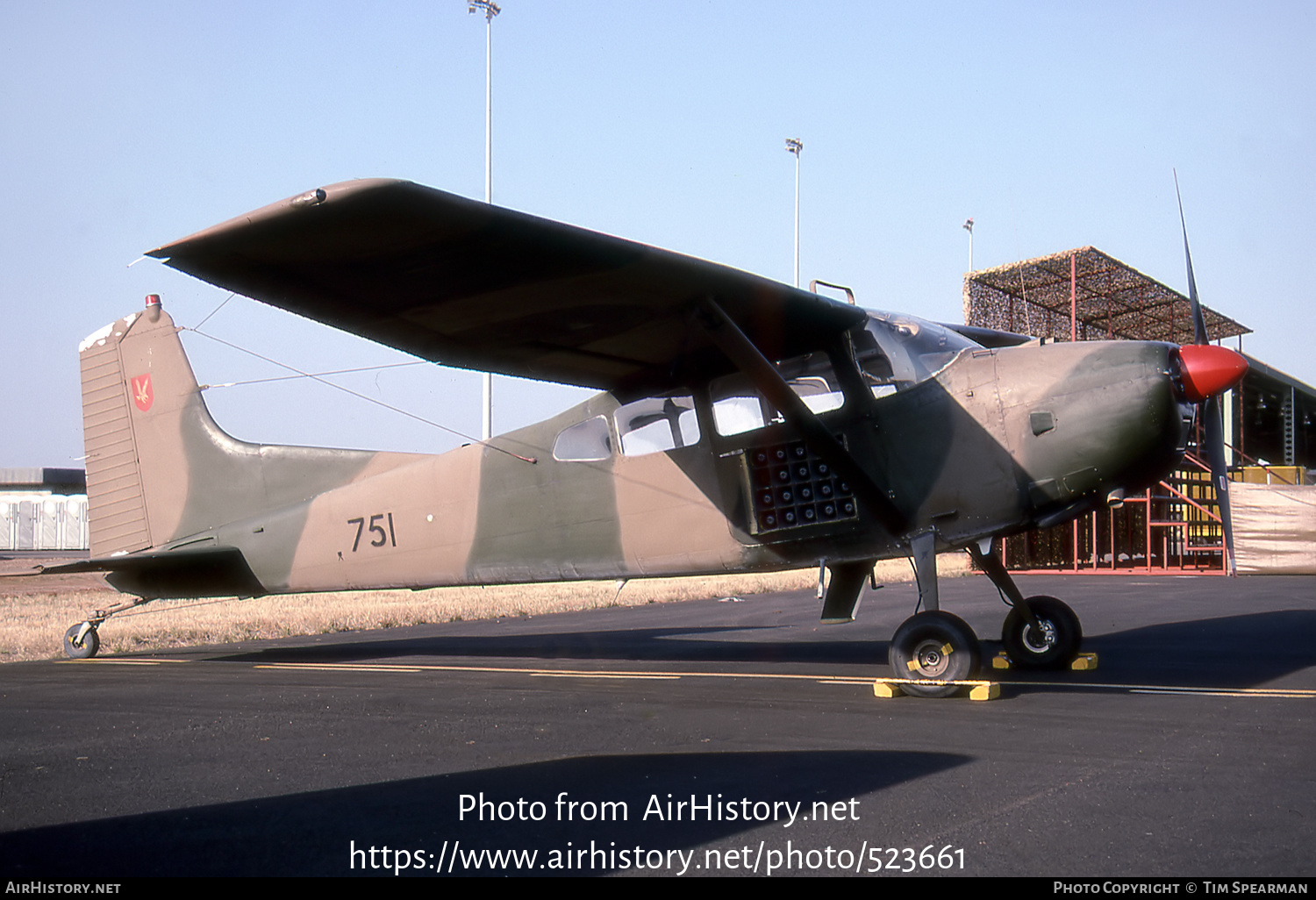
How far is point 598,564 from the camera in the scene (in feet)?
29.9

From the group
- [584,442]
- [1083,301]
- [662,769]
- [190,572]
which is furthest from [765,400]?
[1083,301]

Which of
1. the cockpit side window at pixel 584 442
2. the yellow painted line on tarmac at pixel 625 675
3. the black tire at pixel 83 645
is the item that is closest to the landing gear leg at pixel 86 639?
the black tire at pixel 83 645

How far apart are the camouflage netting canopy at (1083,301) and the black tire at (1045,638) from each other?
74.8ft

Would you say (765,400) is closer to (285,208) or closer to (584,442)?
(584,442)

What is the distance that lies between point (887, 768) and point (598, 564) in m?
4.61

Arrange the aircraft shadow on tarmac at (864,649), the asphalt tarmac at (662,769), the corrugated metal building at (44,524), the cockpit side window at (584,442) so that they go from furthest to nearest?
the corrugated metal building at (44,524)
the cockpit side window at (584,442)
the aircraft shadow on tarmac at (864,649)
the asphalt tarmac at (662,769)

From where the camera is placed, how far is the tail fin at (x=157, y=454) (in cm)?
1137

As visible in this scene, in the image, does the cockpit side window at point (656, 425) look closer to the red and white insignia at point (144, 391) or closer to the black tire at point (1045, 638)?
the black tire at point (1045, 638)

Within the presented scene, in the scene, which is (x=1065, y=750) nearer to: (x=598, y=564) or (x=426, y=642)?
(x=598, y=564)

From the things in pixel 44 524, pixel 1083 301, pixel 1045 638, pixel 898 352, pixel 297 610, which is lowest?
pixel 297 610

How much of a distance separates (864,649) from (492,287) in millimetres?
5753

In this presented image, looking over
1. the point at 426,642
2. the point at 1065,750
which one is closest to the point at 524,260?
the point at 1065,750

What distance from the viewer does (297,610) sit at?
1919 centimetres

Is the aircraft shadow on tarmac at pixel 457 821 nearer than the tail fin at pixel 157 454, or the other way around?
the aircraft shadow on tarmac at pixel 457 821
